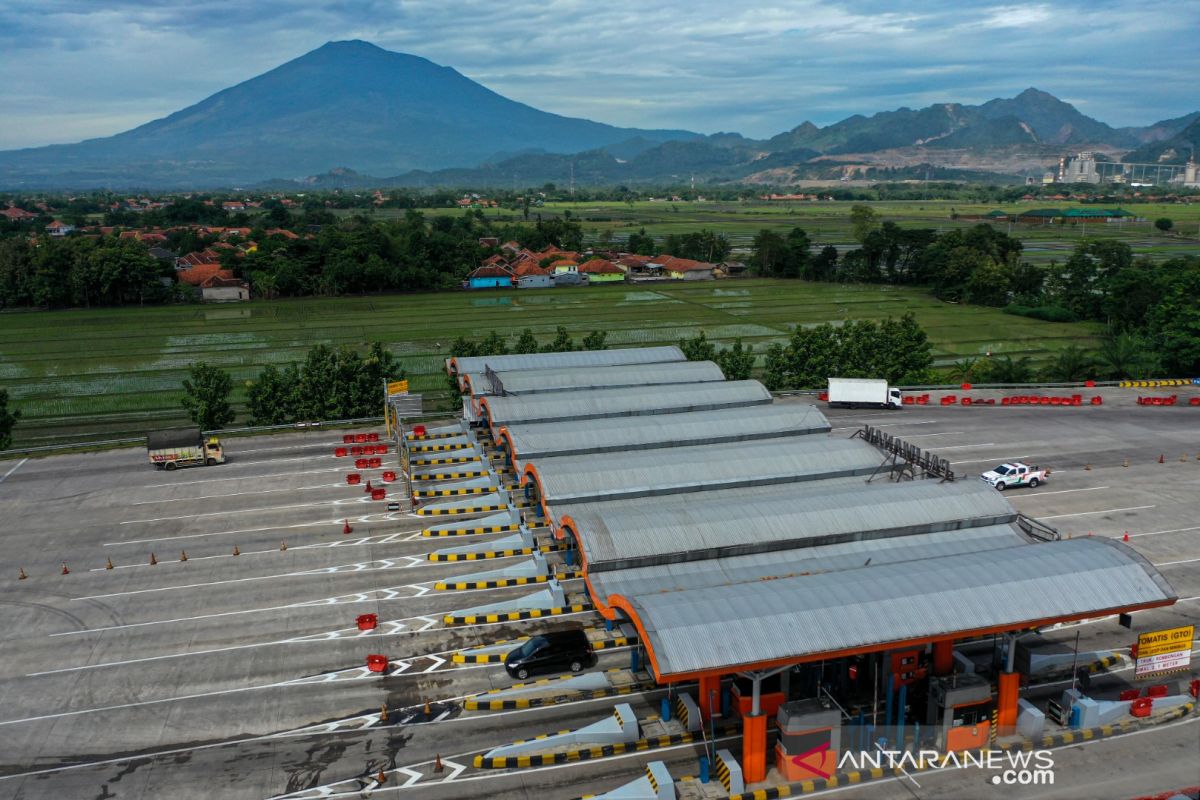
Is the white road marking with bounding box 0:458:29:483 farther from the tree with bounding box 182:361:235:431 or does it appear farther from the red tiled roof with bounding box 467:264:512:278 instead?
the red tiled roof with bounding box 467:264:512:278

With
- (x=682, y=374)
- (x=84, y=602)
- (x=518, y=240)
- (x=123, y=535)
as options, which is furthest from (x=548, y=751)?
(x=518, y=240)

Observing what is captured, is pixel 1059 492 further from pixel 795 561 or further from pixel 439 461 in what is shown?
pixel 439 461

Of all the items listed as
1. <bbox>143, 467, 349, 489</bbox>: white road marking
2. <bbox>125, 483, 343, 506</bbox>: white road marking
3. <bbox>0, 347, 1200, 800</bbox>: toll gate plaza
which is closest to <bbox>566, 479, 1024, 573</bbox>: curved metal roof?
<bbox>0, 347, 1200, 800</bbox>: toll gate plaza

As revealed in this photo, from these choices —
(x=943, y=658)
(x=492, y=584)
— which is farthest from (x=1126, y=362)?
(x=492, y=584)

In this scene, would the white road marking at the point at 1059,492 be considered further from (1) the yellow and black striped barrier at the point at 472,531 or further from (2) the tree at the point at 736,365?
(1) the yellow and black striped barrier at the point at 472,531

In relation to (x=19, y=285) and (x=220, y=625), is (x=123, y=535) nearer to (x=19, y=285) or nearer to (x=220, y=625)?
(x=220, y=625)
